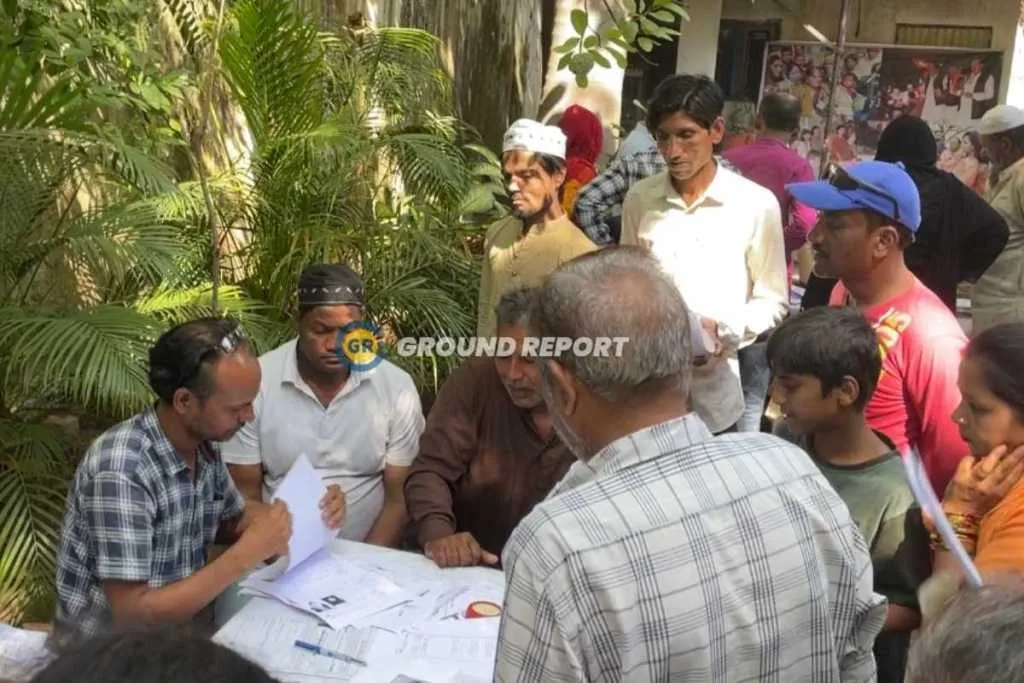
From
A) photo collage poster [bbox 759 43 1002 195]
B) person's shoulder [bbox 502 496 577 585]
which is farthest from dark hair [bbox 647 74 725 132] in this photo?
photo collage poster [bbox 759 43 1002 195]

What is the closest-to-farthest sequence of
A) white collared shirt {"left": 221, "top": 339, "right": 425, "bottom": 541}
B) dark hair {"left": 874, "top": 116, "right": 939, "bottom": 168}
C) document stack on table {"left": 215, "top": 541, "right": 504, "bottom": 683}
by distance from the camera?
1. document stack on table {"left": 215, "top": 541, "right": 504, "bottom": 683}
2. white collared shirt {"left": 221, "top": 339, "right": 425, "bottom": 541}
3. dark hair {"left": 874, "top": 116, "right": 939, "bottom": 168}

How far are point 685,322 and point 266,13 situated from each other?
341 centimetres

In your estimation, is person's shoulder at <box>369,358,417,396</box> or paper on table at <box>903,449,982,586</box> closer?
paper on table at <box>903,449,982,586</box>

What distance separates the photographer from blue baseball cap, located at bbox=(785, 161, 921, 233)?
2.65m

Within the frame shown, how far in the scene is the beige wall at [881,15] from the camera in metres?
9.59

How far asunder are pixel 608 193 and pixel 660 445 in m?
3.12

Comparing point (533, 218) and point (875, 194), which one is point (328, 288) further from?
point (875, 194)

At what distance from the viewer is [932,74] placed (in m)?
8.93

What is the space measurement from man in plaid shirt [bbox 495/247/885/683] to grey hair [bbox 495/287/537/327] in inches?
42.3

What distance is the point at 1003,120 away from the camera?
4.61 metres

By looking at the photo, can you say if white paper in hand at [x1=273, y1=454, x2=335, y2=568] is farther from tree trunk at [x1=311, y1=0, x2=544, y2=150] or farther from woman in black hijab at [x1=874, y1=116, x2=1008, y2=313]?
tree trunk at [x1=311, y1=0, x2=544, y2=150]

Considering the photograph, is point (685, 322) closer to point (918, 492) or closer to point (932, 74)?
point (918, 492)

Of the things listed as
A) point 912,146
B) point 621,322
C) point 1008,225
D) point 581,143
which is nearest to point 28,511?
point 621,322

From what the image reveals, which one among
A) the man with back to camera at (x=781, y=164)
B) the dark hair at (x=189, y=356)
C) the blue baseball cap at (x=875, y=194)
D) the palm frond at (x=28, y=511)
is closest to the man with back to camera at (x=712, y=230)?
the blue baseball cap at (x=875, y=194)
